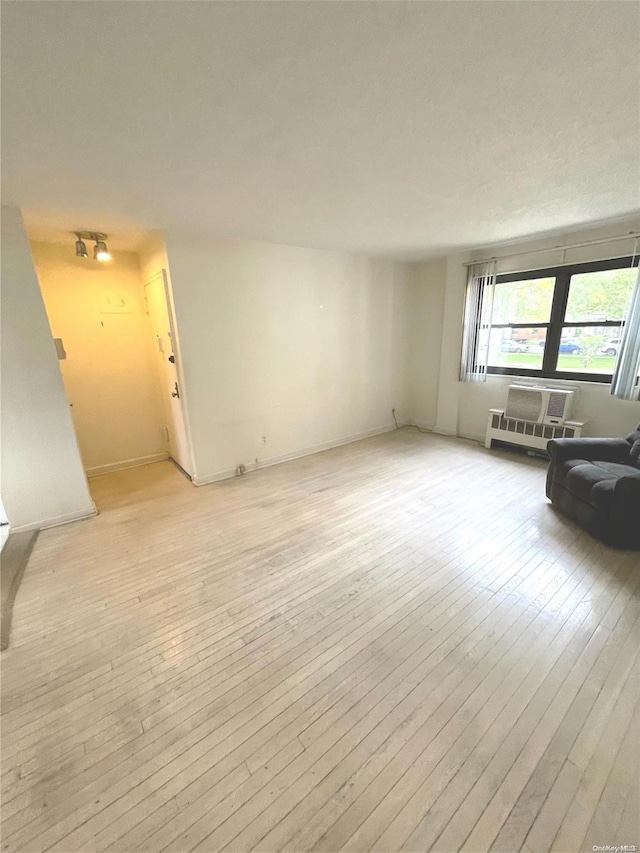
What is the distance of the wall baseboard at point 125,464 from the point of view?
3929 mm

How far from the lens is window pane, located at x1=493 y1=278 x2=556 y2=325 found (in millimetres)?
3941

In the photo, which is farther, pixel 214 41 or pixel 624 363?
pixel 624 363

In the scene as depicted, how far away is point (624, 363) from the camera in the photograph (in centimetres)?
330

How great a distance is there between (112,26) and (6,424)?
8.87 ft

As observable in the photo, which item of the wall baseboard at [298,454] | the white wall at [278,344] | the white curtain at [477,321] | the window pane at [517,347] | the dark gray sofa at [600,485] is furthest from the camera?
the white curtain at [477,321]

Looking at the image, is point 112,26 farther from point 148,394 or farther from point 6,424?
point 148,394

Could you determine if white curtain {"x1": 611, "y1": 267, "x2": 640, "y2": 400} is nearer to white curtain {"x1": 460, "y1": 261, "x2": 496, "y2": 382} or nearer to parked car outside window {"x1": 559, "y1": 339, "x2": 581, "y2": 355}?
parked car outside window {"x1": 559, "y1": 339, "x2": 581, "y2": 355}

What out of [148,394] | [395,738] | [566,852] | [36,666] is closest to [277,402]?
[148,394]

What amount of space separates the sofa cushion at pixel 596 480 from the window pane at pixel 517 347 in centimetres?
180

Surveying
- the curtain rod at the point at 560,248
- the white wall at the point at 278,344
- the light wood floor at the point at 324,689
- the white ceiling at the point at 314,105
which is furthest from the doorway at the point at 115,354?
the curtain rod at the point at 560,248

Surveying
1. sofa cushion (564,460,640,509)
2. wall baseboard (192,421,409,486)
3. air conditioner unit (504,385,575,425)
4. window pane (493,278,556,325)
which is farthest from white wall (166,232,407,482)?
sofa cushion (564,460,640,509)

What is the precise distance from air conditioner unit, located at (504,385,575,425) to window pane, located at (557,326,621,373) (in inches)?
13.9

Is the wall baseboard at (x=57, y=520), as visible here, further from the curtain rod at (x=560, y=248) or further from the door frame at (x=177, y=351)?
the curtain rod at (x=560, y=248)

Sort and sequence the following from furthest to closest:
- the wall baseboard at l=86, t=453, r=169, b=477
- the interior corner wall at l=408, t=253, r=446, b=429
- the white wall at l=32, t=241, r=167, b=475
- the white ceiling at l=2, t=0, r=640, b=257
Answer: the interior corner wall at l=408, t=253, r=446, b=429, the wall baseboard at l=86, t=453, r=169, b=477, the white wall at l=32, t=241, r=167, b=475, the white ceiling at l=2, t=0, r=640, b=257
